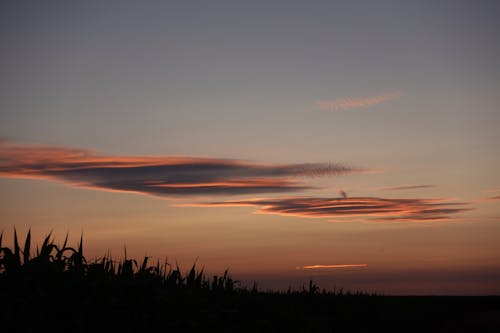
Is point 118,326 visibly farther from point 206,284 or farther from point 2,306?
point 206,284

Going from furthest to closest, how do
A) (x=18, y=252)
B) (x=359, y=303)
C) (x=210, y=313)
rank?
(x=359, y=303), (x=210, y=313), (x=18, y=252)

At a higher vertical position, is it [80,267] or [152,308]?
[80,267]

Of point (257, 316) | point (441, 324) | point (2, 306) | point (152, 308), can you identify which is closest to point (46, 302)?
point (2, 306)

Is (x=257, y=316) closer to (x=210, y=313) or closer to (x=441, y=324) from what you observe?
(x=210, y=313)

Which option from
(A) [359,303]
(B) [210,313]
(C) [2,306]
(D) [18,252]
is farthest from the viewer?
(A) [359,303]

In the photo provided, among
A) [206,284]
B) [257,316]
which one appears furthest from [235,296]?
[257,316]

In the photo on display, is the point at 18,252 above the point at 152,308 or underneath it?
above

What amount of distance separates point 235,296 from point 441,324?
341 inches

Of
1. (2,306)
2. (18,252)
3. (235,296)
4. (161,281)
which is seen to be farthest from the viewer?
(235,296)

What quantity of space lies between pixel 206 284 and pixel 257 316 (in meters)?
2.40

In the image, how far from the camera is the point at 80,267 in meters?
11.4

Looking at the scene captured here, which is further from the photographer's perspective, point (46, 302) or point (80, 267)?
point (80, 267)

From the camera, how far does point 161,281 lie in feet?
43.4

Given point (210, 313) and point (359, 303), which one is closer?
point (210, 313)
